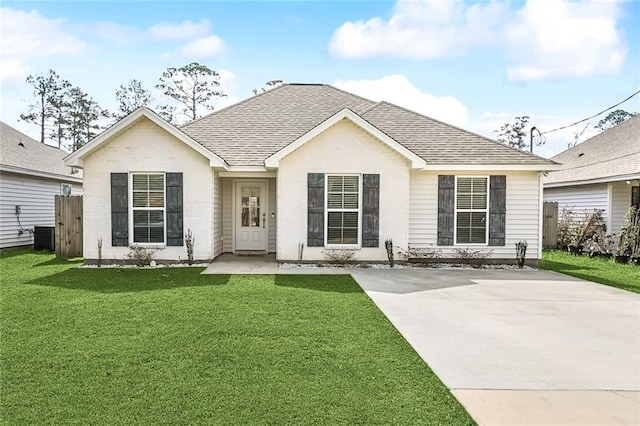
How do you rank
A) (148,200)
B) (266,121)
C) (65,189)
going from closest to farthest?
(148,200) < (266,121) < (65,189)

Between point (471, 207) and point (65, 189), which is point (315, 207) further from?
point (65, 189)

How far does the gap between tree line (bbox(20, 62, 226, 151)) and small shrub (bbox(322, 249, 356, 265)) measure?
2548 cm

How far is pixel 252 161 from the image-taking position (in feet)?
40.9

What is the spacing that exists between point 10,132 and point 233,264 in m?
13.1

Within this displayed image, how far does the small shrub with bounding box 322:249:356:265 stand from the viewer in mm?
11875

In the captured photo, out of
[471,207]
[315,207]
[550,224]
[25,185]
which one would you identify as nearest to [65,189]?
[25,185]

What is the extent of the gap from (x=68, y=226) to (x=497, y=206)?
12.5m

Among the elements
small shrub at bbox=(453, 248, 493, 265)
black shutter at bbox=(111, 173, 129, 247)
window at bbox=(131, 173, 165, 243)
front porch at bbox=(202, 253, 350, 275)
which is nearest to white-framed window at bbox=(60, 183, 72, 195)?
black shutter at bbox=(111, 173, 129, 247)

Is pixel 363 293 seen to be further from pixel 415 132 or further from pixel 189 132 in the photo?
pixel 189 132

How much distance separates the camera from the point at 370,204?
11781 mm

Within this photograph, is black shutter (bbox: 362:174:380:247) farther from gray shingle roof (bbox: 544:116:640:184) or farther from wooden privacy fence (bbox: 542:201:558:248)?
gray shingle roof (bbox: 544:116:640:184)

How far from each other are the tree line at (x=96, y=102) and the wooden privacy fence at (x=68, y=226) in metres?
21.2

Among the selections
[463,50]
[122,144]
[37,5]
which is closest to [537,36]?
[463,50]

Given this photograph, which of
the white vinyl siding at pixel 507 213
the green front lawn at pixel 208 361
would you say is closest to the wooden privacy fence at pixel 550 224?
the white vinyl siding at pixel 507 213
